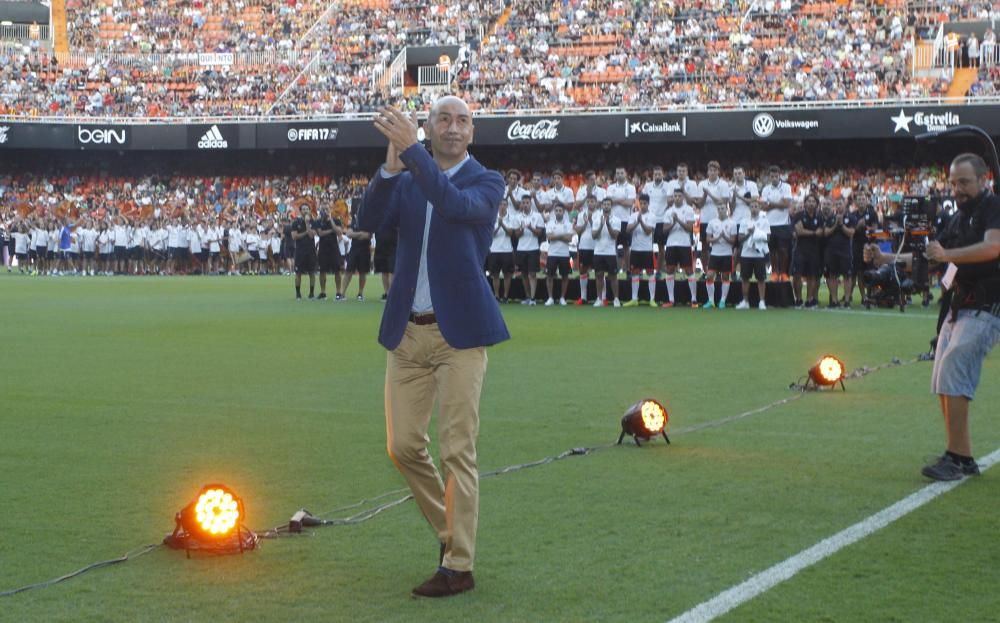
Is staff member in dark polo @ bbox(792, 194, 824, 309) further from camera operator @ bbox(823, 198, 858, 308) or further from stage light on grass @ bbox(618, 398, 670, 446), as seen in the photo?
stage light on grass @ bbox(618, 398, 670, 446)

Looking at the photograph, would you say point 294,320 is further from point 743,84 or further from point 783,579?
point 743,84

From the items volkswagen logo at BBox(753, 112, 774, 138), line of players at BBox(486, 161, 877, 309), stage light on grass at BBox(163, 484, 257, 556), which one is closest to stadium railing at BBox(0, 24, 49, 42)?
volkswagen logo at BBox(753, 112, 774, 138)

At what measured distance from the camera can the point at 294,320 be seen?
21406mm

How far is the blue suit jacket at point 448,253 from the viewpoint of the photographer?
5.72m

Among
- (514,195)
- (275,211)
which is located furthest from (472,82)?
(514,195)

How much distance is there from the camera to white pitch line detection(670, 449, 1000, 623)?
5363 mm

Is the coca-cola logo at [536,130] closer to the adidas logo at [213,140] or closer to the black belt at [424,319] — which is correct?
the adidas logo at [213,140]

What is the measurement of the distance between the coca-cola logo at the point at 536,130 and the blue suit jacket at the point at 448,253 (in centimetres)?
4007

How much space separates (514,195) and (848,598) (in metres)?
20.2

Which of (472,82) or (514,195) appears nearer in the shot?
(514,195)

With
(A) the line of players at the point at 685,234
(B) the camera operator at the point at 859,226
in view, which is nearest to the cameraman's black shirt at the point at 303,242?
(A) the line of players at the point at 685,234

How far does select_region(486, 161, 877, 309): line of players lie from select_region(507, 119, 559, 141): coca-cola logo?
1949 cm

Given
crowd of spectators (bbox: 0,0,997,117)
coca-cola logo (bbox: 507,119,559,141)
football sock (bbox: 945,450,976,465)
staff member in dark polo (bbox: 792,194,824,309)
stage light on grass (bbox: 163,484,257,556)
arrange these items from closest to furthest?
1. stage light on grass (bbox: 163,484,257,556)
2. football sock (bbox: 945,450,976,465)
3. staff member in dark polo (bbox: 792,194,824,309)
4. crowd of spectators (bbox: 0,0,997,117)
5. coca-cola logo (bbox: 507,119,559,141)

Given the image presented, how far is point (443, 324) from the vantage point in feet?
18.7
